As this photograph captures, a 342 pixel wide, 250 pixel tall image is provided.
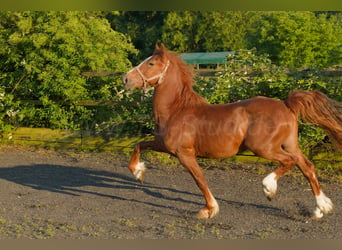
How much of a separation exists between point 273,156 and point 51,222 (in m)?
2.56

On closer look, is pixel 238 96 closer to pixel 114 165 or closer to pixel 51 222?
pixel 114 165

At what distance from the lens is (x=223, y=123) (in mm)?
5449

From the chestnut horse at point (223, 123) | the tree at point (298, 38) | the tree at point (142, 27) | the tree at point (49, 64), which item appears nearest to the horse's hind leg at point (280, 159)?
the chestnut horse at point (223, 123)

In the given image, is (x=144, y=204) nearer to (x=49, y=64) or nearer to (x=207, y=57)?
(x=49, y=64)

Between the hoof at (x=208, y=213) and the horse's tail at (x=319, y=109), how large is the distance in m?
1.46

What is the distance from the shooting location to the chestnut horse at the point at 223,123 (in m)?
5.29

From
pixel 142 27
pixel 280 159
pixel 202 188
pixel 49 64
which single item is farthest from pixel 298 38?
pixel 202 188

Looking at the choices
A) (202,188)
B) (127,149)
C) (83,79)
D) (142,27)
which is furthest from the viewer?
(142,27)

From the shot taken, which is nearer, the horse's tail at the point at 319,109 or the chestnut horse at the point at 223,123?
the chestnut horse at the point at 223,123

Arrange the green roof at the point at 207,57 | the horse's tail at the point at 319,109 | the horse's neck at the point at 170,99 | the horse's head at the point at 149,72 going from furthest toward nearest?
the green roof at the point at 207,57 < the horse's neck at the point at 170,99 < the horse's head at the point at 149,72 < the horse's tail at the point at 319,109

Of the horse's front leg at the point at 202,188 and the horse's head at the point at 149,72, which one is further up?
the horse's head at the point at 149,72

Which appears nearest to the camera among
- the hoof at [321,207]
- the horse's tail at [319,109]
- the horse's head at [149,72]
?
the hoof at [321,207]

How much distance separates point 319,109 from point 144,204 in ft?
8.06

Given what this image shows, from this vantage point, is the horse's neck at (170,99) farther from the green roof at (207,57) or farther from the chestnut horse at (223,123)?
the green roof at (207,57)
